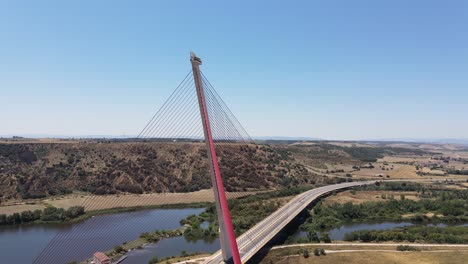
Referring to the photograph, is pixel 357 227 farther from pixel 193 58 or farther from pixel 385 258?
pixel 193 58

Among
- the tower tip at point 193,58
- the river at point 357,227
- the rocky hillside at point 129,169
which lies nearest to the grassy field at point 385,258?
the river at point 357,227

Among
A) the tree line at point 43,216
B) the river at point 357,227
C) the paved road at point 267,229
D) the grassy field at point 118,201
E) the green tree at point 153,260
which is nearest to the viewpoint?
the paved road at point 267,229

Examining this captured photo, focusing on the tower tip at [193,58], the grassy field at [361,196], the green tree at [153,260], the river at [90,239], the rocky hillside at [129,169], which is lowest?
the river at [90,239]

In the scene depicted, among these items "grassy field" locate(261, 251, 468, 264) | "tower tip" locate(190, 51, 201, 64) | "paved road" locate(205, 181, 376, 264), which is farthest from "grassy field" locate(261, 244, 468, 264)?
"tower tip" locate(190, 51, 201, 64)

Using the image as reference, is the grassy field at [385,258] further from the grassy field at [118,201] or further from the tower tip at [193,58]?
the grassy field at [118,201]

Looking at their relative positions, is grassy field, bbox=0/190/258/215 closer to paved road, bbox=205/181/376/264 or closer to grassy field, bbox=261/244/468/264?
paved road, bbox=205/181/376/264

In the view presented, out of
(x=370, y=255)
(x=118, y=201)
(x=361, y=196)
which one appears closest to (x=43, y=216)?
(x=118, y=201)
